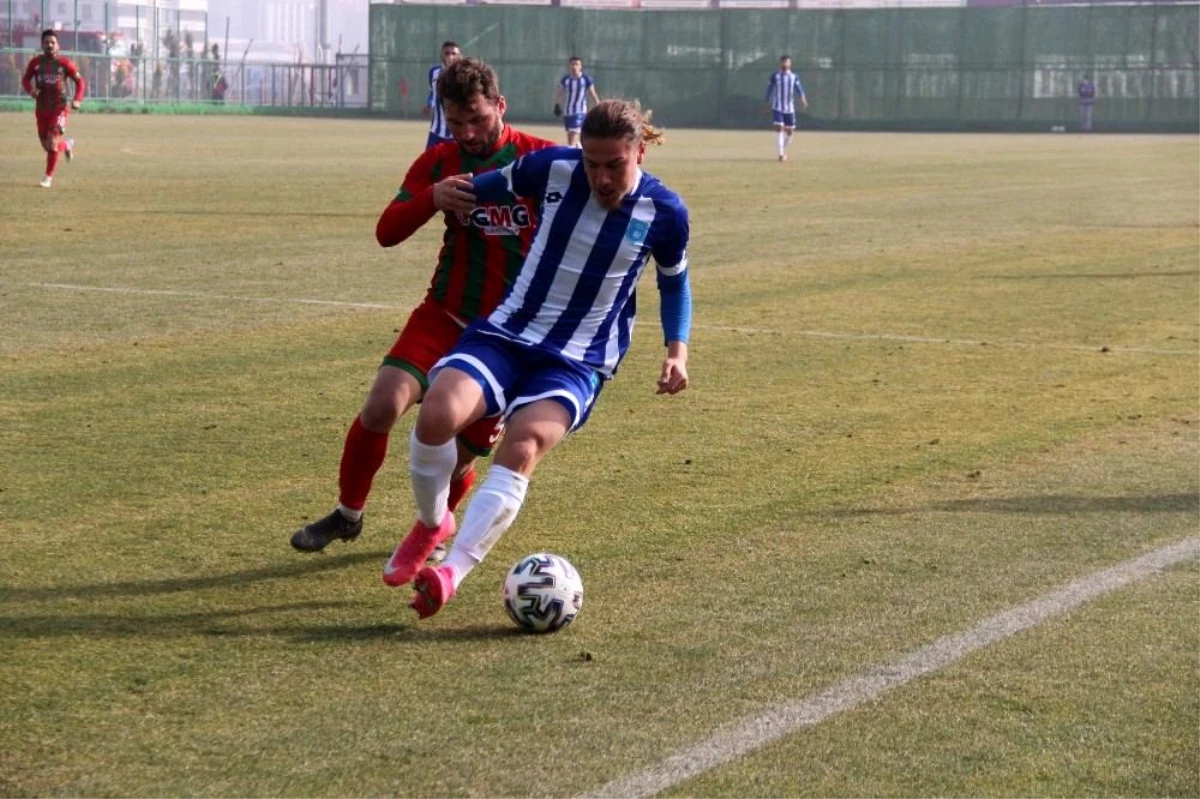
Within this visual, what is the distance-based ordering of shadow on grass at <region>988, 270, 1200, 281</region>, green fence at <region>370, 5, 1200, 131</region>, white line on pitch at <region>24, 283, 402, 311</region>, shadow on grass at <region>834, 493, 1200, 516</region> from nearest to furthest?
shadow on grass at <region>834, 493, 1200, 516</region> < white line on pitch at <region>24, 283, 402, 311</region> < shadow on grass at <region>988, 270, 1200, 281</region> < green fence at <region>370, 5, 1200, 131</region>

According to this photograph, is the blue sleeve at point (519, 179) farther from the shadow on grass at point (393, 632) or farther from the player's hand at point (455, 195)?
the shadow on grass at point (393, 632)

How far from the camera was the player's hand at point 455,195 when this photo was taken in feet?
19.1

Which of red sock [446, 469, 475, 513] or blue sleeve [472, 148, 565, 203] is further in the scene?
red sock [446, 469, 475, 513]

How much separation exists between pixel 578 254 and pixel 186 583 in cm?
159

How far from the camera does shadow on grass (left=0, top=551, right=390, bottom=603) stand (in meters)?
5.60

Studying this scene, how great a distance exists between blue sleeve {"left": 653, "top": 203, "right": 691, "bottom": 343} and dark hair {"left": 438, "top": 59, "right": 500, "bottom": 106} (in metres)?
0.77

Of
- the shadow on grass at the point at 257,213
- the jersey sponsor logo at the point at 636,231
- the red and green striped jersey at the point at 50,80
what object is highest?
the red and green striped jersey at the point at 50,80

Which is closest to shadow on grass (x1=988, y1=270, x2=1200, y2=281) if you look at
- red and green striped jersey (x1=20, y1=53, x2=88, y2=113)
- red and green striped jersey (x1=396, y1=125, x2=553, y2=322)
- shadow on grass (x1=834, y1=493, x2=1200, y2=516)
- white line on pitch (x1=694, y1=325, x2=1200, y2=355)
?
white line on pitch (x1=694, y1=325, x2=1200, y2=355)

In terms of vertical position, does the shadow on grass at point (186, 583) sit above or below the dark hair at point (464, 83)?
below

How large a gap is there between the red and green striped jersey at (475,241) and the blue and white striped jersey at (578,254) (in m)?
0.32

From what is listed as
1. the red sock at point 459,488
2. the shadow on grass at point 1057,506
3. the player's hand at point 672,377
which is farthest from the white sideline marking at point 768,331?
the player's hand at point 672,377

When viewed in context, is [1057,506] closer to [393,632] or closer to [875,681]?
[875,681]

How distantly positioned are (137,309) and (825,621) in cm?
777

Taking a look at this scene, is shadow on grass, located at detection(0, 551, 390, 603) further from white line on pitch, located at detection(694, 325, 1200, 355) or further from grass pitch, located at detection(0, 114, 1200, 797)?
white line on pitch, located at detection(694, 325, 1200, 355)
